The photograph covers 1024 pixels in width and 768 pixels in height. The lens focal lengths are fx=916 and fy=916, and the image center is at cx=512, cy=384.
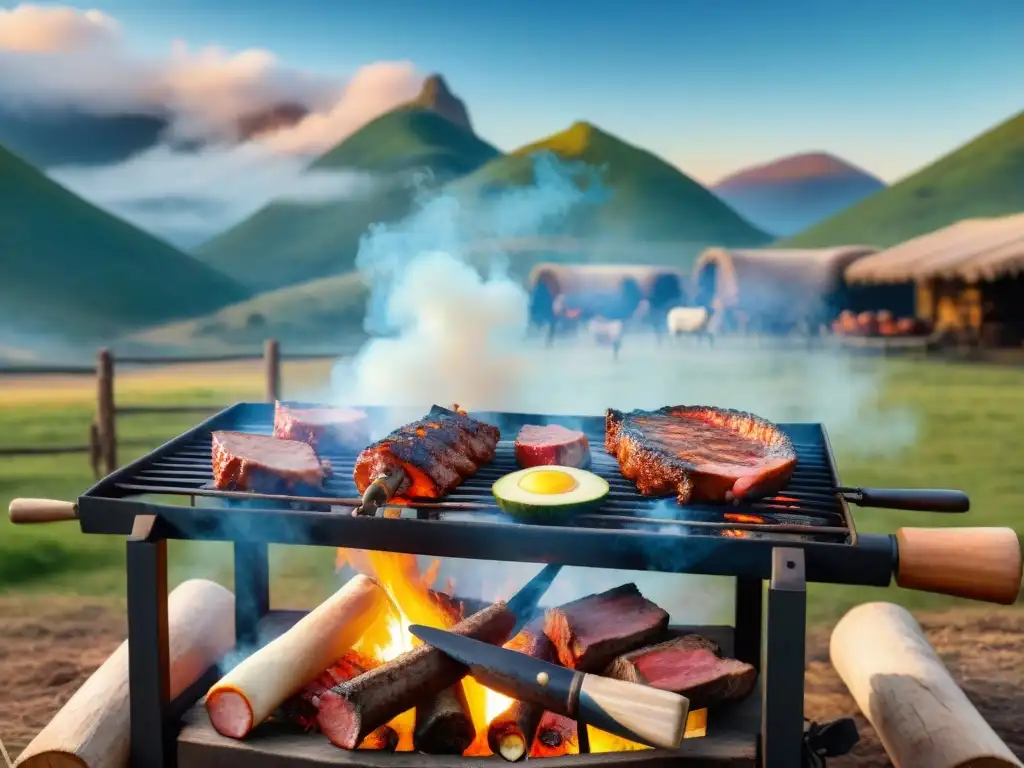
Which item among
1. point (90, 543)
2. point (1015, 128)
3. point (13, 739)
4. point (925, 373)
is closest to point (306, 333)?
point (925, 373)

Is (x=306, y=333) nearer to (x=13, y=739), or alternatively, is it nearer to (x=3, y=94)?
(x=3, y=94)

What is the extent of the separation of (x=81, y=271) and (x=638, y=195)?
30.9m

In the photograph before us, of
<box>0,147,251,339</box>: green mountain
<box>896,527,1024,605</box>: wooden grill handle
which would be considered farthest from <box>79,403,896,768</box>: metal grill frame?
<box>0,147,251,339</box>: green mountain

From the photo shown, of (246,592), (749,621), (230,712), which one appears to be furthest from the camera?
(246,592)

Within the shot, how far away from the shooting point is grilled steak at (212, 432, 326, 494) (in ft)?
10.8

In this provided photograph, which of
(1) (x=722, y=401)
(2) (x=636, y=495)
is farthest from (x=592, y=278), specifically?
(2) (x=636, y=495)

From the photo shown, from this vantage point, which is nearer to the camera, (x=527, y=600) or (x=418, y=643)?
(x=418, y=643)

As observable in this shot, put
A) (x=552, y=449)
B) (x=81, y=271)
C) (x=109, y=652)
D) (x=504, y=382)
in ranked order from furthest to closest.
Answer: (x=81, y=271) → (x=504, y=382) → (x=109, y=652) → (x=552, y=449)

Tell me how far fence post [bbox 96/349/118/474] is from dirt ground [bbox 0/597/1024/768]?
4025mm

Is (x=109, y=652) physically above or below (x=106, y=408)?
below

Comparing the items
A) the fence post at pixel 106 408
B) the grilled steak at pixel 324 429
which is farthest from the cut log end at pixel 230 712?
the fence post at pixel 106 408

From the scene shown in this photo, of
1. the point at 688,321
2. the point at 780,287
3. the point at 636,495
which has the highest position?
the point at 780,287

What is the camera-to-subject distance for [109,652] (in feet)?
18.2

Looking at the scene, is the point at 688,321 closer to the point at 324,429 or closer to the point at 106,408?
the point at 106,408
